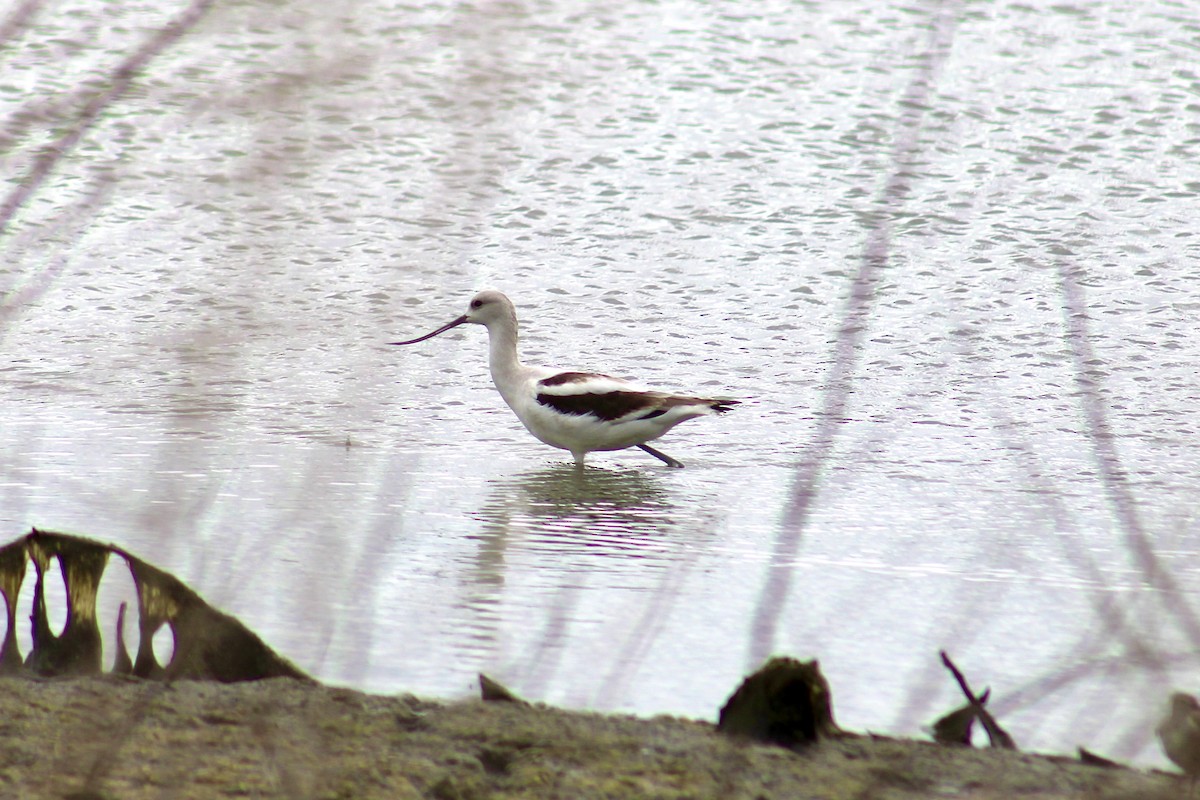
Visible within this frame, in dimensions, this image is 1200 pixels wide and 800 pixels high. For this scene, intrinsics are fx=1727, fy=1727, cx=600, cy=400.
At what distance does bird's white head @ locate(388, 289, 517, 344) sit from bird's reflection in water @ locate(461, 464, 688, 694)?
93 cm

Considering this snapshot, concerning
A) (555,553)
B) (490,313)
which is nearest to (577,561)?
(555,553)

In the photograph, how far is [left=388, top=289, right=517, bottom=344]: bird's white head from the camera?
786 cm

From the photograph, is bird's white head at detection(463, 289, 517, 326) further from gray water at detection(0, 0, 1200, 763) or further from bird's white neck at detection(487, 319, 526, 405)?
gray water at detection(0, 0, 1200, 763)

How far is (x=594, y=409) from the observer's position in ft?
23.1

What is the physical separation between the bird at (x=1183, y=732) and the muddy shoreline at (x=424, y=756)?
0.18 ft

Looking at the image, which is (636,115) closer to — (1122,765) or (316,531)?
(316,531)

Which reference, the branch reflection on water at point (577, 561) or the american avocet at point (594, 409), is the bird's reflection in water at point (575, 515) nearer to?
the branch reflection on water at point (577, 561)

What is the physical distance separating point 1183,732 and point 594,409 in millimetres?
3969

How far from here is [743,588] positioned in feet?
16.4

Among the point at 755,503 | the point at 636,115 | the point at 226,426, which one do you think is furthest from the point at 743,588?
the point at 636,115

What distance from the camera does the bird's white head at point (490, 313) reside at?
7.86 m

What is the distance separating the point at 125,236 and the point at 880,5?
6.00 metres

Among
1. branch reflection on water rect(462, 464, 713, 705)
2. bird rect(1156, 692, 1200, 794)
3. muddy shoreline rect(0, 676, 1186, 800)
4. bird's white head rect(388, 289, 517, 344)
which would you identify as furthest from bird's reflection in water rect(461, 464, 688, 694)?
bird rect(1156, 692, 1200, 794)

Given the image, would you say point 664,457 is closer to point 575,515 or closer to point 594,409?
point 594,409
